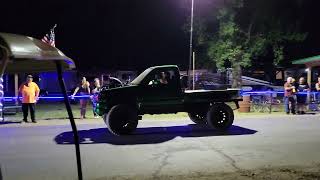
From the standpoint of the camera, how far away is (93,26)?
54906 millimetres

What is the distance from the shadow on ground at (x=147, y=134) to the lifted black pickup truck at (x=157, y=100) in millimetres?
415

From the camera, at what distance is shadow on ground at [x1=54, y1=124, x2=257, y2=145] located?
1388 cm

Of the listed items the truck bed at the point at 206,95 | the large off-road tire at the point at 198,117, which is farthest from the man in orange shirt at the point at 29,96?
the truck bed at the point at 206,95

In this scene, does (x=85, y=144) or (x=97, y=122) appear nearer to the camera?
(x=85, y=144)

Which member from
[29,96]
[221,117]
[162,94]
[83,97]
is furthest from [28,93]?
[221,117]

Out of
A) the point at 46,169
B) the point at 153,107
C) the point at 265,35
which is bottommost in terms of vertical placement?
the point at 46,169

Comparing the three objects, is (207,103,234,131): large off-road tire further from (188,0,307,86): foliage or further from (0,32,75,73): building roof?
(188,0,307,86): foliage

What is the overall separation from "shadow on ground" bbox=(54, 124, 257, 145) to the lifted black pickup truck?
42 cm

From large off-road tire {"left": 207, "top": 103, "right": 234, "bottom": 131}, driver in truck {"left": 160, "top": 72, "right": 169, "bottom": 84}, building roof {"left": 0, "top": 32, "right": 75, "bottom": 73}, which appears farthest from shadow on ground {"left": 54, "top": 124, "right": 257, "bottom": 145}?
building roof {"left": 0, "top": 32, "right": 75, "bottom": 73}

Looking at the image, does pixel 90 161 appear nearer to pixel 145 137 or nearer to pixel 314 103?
pixel 145 137

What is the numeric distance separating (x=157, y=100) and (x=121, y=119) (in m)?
1.22

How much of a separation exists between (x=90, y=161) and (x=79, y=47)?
45455 mm

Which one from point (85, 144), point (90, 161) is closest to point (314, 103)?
point (85, 144)

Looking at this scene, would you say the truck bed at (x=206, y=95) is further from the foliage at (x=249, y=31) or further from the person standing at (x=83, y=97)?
the foliage at (x=249, y=31)
